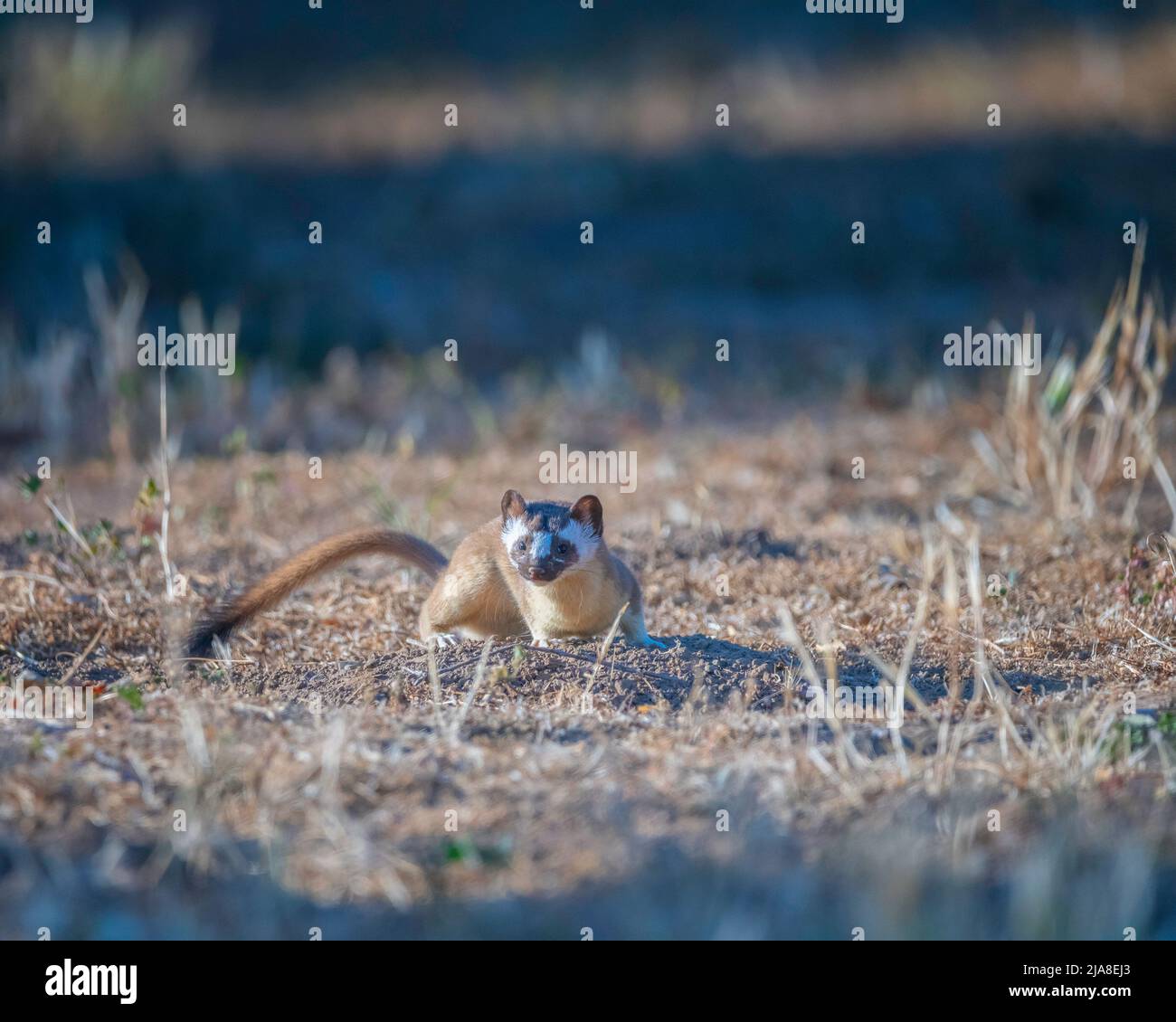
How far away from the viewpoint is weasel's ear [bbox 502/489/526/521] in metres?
5.71

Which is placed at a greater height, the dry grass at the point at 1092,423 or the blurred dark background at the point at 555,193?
the blurred dark background at the point at 555,193

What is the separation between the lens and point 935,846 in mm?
3939

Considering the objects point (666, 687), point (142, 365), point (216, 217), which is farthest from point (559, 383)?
point (666, 687)

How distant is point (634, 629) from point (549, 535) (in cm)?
56

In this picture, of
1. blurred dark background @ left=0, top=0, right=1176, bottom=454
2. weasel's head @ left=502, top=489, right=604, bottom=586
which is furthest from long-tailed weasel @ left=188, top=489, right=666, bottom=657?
blurred dark background @ left=0, top=0, right=1176, bottom=454

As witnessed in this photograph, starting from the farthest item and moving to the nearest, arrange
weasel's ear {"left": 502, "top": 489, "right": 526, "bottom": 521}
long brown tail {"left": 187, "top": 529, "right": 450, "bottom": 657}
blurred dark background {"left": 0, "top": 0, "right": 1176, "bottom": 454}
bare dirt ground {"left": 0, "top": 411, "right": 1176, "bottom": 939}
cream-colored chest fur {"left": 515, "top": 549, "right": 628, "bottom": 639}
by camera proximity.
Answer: blurred dark background {"left": 0, "top": 0, "right": 1176, "bottom": 454}
weasel's ear {"left": 502, "top": 489, "right": 526, "bottom": 521}
cream-colored chest fur {"left": 515, "top": 549, "right": 628, "bottom": 639}
long brown tail {"left": 187, "top": 529, "right": 450, "bottom": 657}
bare dirt ground {"left": 0, "top": 411, "right": 1176, "bottom": 939}

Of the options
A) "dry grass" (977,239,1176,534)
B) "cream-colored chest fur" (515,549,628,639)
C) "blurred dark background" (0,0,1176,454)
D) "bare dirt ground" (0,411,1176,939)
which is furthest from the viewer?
"blurred dark background" (0,0,1176,454)

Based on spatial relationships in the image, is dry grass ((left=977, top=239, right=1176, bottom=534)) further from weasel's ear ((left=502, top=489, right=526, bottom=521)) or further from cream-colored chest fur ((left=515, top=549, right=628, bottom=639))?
weasel's ear ((left=502, top=489, right=526, bottom=521))

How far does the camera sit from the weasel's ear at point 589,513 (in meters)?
5.63

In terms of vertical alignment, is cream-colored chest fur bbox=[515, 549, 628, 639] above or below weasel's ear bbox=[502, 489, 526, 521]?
below

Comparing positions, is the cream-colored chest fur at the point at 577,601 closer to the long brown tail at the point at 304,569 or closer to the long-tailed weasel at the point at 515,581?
the long-tailed weasel at the point at 515,581

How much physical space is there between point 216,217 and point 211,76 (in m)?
6.15

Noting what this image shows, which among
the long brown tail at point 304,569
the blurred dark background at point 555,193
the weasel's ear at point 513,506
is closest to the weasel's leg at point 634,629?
the weasel's ear at point 513,506

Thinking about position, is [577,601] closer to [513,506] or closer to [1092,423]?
[513,506]
